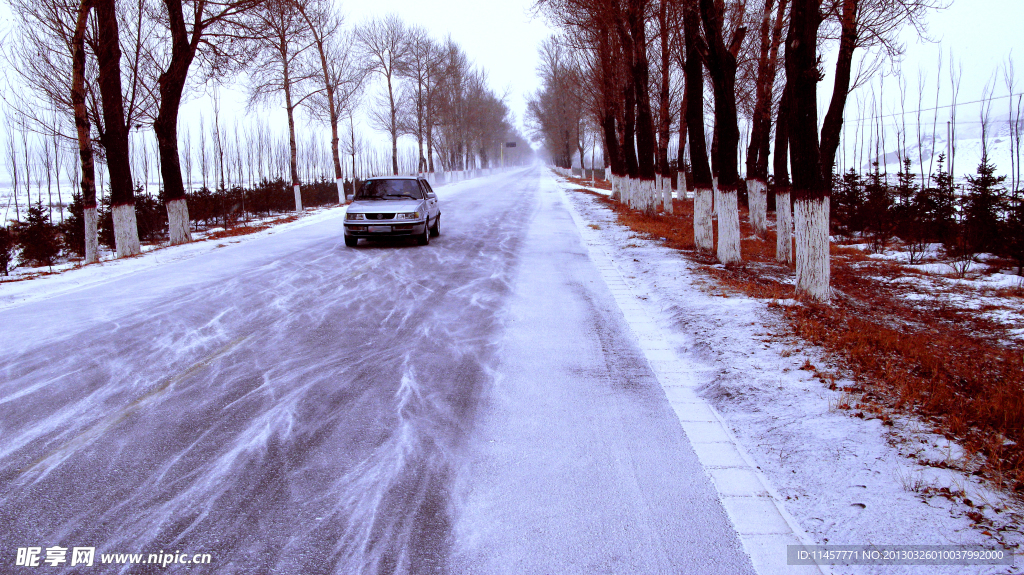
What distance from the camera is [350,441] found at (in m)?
4.02

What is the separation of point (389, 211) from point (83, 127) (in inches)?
309

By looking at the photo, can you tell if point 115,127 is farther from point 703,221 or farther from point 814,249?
point 814,249

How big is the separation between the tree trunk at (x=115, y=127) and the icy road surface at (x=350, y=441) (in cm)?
696

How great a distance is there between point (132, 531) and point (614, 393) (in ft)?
11.2

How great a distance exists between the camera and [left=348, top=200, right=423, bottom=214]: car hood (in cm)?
1405

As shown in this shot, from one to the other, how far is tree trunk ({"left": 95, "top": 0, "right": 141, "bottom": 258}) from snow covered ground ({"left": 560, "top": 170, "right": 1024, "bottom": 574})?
A: 13.2m

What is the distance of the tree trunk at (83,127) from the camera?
45.3ft

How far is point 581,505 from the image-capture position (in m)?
3.25

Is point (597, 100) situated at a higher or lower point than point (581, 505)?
higher

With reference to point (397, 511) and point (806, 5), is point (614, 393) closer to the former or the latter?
point (397, 511)

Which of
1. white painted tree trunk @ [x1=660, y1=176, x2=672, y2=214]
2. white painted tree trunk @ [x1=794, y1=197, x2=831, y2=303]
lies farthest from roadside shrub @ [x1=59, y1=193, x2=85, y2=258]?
white painted tree trunk @ [x1=660, y1=176, x2=672, y2=214]

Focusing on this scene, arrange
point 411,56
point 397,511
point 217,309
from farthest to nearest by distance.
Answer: point 411,56, point 217,309, point 397,511

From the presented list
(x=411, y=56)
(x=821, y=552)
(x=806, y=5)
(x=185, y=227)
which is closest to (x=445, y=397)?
(x=821, y=552)

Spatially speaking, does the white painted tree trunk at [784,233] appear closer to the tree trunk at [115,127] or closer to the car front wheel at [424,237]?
the car front wheel at [424,237]
